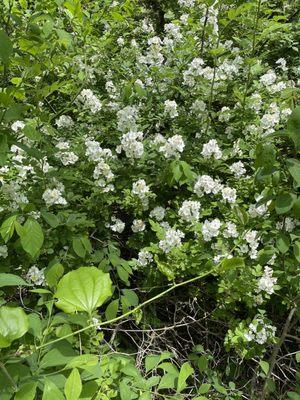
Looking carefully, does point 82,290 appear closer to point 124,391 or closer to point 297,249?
point 124,391

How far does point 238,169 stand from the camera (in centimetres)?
254

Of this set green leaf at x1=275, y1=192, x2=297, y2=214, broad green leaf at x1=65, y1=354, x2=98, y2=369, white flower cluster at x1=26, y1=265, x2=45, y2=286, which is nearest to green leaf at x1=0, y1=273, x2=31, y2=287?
broad green leaf at x1=65, y1=354, x2=98, y2=369

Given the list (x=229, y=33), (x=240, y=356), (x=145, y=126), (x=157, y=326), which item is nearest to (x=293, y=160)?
(x=240, y=356)

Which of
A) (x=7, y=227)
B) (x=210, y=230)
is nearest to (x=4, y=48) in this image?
(x=7, y=227)

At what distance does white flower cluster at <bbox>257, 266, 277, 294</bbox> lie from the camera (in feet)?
6.68

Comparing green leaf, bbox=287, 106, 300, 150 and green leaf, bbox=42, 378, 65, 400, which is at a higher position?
green leaf, bbox=287, 106, 300, 150

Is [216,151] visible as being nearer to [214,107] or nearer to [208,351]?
[214,107]

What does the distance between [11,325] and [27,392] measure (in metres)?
0.19

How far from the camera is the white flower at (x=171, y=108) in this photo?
275 cm

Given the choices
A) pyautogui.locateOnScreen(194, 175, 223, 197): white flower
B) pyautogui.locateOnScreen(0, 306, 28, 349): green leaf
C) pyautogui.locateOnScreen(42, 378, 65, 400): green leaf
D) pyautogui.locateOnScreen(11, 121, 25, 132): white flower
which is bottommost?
pyautogui.locateOnScreen(194, 175, 223, 197): white flower

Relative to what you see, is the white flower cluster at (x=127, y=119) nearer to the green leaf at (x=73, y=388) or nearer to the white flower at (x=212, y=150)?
the white flower at (x=212, y=150)

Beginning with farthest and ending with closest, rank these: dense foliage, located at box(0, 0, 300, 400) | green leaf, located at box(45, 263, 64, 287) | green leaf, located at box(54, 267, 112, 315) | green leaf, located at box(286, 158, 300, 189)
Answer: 1. dense foliage, located at box(0, 0, 300, 400)
2. green leaf, located at box(286, 158, 300, 189)
3. green leaf, located at box(45, 263, 64, 287)
4. green leaf, located at box(54, 267, 112, 315)

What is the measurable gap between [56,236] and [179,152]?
0.92 metres

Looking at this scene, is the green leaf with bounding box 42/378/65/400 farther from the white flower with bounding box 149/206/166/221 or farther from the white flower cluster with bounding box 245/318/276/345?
the white flower with bounding box 149/206/166/221
